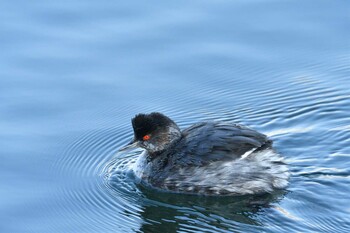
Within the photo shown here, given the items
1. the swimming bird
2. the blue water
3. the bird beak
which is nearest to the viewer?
the blue water

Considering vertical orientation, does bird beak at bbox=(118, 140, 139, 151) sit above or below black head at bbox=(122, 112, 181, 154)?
below

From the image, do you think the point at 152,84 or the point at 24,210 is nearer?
the point at 24,210

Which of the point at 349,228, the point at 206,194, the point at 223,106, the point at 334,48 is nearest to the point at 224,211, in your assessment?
the point at 206,194

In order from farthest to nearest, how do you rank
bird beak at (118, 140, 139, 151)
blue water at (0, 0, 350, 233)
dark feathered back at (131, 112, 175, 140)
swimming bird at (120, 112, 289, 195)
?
bird beak at (118, 140, 139, 151) → dark feathered back at (131, 112, 175, 140) → swimming bird at (120, 112, 289, 195) → blue water at (0, 0, 350, 233)

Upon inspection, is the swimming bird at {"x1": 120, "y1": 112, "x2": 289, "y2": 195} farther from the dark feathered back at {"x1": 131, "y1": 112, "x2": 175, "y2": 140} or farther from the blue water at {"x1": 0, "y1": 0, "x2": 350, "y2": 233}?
the blue water at {"x1": 0, "y1": 0, "x2": 350, "y2": 233}

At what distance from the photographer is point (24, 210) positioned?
11.1 meters

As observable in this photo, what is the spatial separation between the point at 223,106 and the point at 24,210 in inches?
128

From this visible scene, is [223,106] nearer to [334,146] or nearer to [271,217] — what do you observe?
[334,146]

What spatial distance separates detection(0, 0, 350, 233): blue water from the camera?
11.0 m

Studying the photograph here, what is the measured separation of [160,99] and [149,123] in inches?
47.5

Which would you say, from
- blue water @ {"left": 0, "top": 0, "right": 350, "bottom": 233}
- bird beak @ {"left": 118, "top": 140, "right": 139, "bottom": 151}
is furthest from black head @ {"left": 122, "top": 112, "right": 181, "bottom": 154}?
blue water @ {"left": 0, "top": 0, "right": 350, "bottom": 233}

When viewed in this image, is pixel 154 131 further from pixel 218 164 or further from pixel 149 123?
pixel 218 164

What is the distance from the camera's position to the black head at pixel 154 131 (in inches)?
476

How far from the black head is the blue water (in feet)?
1.29
